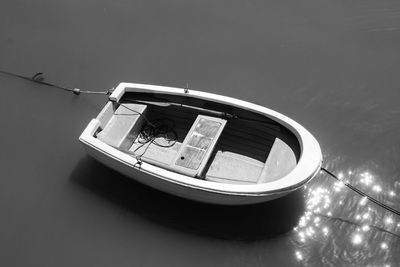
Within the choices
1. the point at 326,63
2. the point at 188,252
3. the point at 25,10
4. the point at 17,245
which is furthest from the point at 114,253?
the point at 25,10

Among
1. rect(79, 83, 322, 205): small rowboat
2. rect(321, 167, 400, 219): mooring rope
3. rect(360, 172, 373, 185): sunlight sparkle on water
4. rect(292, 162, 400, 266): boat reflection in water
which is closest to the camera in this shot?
rect(79, 83, 322, 205): small rowboat

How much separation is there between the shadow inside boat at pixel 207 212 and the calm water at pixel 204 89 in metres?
0.02

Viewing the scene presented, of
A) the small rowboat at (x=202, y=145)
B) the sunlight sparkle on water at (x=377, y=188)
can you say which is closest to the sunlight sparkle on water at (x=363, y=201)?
the sunlight sparkle on water at (x=377, y=188)

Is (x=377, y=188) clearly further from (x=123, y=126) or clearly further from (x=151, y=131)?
(x=123, y=126)

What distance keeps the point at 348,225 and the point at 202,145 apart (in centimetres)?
285

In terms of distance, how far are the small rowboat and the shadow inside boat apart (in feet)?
1.63

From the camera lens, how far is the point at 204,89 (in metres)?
10.1

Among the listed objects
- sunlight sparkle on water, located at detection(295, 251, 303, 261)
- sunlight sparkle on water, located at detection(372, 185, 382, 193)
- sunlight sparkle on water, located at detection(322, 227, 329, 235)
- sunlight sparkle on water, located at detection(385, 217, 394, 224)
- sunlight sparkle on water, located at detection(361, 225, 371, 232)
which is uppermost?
sunlight sparkle on water, located at detection(372, 185, 382, 193)

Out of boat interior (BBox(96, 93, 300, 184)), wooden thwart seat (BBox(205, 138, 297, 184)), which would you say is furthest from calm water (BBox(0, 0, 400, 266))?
boat interior (BBox(96, 93, 300, 184))

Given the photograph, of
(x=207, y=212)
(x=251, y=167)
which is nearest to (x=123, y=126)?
(x=207, y=212)

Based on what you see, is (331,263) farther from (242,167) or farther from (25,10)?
(25,10)

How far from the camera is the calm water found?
7.66 meters

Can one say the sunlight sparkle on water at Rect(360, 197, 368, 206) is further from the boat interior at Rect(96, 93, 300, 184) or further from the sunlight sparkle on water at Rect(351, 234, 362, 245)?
the boat interior at Rect(96, 93, 300, 184)

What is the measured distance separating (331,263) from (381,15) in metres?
6.54
